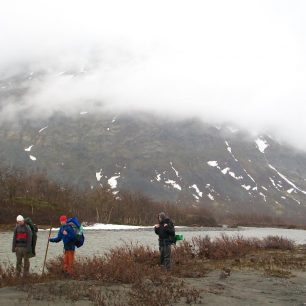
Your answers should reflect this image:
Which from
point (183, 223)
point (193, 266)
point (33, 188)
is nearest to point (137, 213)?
point (183, 223)

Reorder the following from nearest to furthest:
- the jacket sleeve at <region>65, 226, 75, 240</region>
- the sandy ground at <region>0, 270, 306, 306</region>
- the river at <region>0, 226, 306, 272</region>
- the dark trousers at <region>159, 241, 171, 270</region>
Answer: the sandy ground at <region>0, 270, 306, 306</region>
the jacket sleeve at <region>65, 226, 75, 240</region>
the dark trousers at <region>159, 241, 171, 270</region>
the river at <region>0, 226, 306, 272</region>

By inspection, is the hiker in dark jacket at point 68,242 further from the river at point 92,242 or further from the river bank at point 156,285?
the river at point 92,242

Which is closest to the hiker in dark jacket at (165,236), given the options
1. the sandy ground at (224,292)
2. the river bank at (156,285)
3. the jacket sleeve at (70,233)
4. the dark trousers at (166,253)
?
the dark trousers at (166,253)

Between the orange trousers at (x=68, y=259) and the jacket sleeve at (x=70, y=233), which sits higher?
the jacket sleeve at (x=70, y=233)

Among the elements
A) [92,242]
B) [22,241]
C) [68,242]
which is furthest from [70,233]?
[92,242]

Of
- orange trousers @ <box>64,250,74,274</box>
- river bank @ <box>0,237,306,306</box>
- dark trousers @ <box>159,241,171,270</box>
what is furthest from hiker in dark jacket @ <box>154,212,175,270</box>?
orange trousers @ <box>64,250,74,274</box>

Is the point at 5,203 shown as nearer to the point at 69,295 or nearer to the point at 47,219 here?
the point at 47,219

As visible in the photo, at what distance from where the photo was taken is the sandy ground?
52.7ft

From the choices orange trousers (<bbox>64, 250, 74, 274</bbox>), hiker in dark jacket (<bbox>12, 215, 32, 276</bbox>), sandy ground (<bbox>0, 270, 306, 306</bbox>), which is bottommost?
sandy ground (<bbox>0, 270, 306, 306</bbox>)

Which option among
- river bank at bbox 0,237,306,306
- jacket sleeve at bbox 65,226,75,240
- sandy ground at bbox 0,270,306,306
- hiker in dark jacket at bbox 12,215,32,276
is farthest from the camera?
hiker in dark jacket at bbox 12,215,32,276

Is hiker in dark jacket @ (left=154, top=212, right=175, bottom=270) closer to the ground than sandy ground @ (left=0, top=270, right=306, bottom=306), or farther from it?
farther from it

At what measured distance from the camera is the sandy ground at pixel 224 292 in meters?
16.1

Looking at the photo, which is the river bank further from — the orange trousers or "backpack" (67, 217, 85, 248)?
"backpack" (67, 217, 85, 248)

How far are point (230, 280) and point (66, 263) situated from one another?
26.5ft
